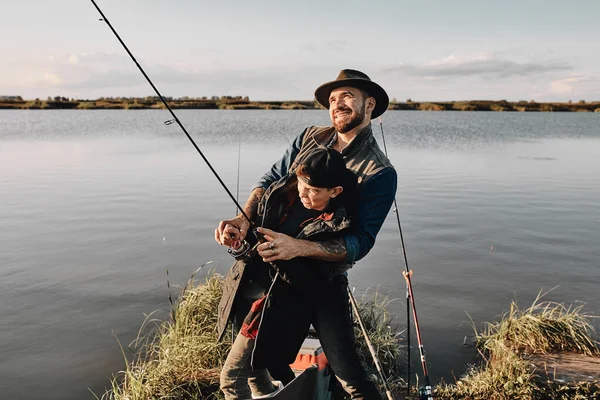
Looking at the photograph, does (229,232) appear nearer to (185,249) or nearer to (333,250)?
(333,250)

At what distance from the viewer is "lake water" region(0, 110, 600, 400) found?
19.6 ft

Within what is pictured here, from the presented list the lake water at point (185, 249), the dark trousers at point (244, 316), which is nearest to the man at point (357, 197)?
the dark trousers at point (244, 316)

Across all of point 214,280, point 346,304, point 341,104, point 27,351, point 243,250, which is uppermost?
point 341,104

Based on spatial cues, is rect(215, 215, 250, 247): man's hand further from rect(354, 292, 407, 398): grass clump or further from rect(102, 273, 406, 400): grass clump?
rect(354, 292, 407, 398): grass clump

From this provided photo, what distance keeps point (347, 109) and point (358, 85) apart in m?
0.16

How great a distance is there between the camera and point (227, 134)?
3164cm

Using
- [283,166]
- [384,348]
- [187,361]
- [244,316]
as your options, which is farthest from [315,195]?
[384,348]

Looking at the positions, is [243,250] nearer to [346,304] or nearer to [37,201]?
[346,304]

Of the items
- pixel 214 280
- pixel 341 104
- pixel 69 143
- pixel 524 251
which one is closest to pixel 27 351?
pixel 214 280

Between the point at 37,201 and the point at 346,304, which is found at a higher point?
the point at 346,304

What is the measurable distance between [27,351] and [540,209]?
1101 cm

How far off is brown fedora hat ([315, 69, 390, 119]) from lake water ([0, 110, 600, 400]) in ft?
10.2

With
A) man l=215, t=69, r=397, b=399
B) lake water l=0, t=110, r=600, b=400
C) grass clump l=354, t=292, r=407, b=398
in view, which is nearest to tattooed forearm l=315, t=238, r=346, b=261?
man l=215, t=69, r=397, b=399

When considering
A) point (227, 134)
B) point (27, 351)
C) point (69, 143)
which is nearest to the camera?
point (27, 351)
